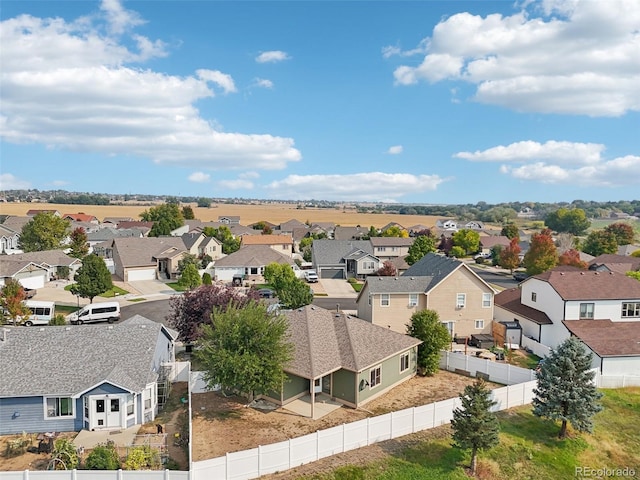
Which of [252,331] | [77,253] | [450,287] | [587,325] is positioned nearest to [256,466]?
[252,331]

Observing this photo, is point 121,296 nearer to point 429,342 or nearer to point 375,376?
point 375,376

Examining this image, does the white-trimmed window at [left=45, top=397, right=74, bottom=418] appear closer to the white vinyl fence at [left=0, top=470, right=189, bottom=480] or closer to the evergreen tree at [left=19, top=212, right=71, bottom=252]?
the white vinyl fence at [left=0, top=470, right=189, bottom=480]

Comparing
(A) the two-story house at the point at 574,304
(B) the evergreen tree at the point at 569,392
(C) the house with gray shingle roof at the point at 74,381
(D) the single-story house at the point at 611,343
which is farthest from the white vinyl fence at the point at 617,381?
(C) the house with gray shingle roof at the point at 74,381

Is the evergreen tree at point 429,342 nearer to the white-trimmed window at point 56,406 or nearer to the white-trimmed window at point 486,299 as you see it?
the white-trimmed window at point 486,299

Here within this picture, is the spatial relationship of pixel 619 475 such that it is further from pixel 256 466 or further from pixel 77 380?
pixel 77 380

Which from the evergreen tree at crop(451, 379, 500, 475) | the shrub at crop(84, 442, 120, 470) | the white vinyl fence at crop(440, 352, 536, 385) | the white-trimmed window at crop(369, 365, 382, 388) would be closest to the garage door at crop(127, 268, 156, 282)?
the white vinyl fence at crop(440, 352, 536, 385)

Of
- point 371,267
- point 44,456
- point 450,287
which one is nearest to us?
point 44,456
